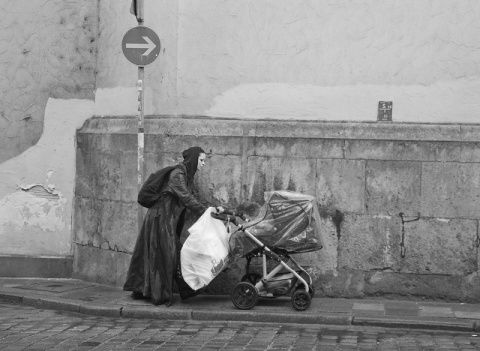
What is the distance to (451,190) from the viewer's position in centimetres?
1026

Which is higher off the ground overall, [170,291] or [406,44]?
[406,44]

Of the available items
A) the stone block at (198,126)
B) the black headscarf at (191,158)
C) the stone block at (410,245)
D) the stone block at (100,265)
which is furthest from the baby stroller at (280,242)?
the stone block at (100,265)

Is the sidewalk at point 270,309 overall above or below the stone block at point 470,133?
below

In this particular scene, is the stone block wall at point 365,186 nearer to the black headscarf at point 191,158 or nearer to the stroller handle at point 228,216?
the black headscarf at point 191,158

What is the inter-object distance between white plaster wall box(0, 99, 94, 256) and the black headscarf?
2605 mm

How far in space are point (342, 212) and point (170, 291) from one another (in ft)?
7.11

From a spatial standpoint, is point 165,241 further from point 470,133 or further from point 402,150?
point 470,133

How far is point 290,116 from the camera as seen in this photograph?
10781mm

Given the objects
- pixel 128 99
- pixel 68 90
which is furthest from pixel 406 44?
pixel 68 90

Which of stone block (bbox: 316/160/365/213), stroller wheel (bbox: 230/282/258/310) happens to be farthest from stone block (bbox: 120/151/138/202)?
stone block (bbox: 316/160/365/213)

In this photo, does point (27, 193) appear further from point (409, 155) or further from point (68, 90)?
point (409, 155)

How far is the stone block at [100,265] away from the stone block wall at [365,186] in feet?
4.21

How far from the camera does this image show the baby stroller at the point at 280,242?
31.8 ft

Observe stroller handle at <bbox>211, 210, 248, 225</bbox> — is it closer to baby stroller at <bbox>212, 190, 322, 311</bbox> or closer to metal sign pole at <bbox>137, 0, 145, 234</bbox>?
baby stroller at <bbox>212, 190, 322, 311</bbox>
